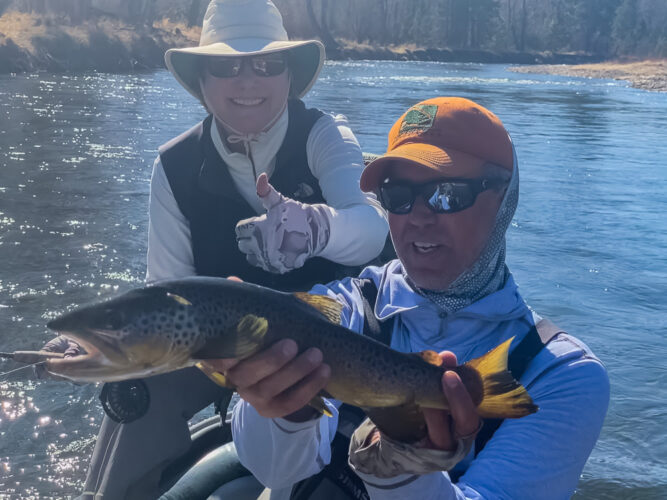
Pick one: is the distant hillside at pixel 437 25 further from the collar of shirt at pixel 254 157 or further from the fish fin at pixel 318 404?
the fish fin at pixel 318 404

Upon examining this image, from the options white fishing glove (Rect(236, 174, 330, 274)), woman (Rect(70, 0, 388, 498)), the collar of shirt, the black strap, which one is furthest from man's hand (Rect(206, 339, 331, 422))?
the collar of shirt

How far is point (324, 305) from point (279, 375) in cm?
32

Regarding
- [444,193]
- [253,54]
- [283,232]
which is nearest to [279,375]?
[444,193]

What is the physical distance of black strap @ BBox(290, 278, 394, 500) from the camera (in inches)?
105

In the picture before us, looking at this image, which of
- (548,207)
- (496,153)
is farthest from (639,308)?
(496,153)

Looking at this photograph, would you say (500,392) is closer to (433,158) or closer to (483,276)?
(483,276)

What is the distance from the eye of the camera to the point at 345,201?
3.41m

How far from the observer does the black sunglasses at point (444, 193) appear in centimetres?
246

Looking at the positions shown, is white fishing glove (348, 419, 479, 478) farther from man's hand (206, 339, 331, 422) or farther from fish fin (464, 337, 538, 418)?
man's hand (206, 339, 331, 422)

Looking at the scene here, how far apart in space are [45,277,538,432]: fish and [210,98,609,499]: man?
0.18ft

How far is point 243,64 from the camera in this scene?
3.61m

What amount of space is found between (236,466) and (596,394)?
1825 mm

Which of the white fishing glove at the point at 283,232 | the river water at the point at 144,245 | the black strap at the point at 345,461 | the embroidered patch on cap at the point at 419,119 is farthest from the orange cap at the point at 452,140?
the river water at the point at 144,245

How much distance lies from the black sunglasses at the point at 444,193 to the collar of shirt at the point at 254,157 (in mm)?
1323
